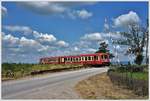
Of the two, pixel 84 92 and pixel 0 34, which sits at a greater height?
pixel 0 34

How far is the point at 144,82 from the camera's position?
1314 centimetres

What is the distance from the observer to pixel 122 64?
2105 centimetres

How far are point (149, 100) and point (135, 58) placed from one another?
9.51 metres

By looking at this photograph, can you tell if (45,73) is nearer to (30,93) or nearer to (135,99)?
(30,93)

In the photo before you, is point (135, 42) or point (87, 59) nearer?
point (135, 42)

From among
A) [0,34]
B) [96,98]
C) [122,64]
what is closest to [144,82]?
[96,98]

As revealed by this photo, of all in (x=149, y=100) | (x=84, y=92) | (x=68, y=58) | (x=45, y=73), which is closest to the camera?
(x=149, y=100)

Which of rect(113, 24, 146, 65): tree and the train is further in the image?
the train

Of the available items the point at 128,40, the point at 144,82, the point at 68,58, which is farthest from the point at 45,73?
the point at 144,82

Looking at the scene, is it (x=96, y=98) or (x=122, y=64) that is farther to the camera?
(x=122, y=64)

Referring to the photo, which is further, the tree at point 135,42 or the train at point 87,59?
the train at point 87,59

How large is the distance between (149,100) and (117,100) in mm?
962

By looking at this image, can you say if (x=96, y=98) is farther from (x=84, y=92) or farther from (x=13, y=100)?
(x=13, y=100)

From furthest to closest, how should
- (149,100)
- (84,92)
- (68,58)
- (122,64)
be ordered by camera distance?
(68,58), (122,64), (84,92), (149,100)
